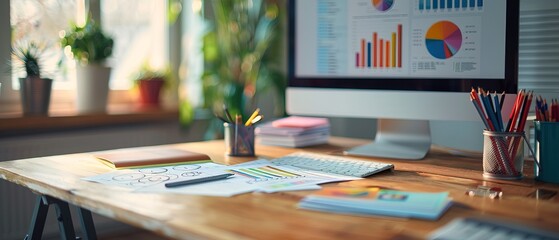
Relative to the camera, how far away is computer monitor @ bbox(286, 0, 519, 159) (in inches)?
53.9

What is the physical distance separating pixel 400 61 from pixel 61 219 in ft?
2.80

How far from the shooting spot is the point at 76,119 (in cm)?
231

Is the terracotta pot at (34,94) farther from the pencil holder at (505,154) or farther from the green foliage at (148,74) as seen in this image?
the pencil holder at (505,154)

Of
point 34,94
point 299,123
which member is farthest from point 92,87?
point 299,123

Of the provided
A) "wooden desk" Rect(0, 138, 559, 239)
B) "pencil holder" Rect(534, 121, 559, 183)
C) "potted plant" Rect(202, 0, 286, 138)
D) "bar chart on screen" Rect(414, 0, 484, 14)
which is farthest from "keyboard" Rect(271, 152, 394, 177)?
"potted plant" Rect(202, 0, 286, 138)

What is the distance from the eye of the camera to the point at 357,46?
5.13ft

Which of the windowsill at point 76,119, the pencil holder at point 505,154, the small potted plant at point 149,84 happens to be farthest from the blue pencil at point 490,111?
the small potted plant at point 149,84

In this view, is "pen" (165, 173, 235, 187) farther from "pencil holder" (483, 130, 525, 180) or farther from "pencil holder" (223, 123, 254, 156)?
"pencil holder" (483, 130, 525, 180)

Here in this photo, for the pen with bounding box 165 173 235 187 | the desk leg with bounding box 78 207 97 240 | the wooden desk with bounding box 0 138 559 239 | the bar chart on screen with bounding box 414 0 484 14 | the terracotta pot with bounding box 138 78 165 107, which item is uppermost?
the bar chart on screen with bounding box 414 0 484 14

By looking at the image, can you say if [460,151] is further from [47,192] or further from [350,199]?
[47,192]

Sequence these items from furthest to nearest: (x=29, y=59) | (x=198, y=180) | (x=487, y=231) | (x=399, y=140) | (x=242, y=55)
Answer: (x=242, y=55) → (x=29, y=59) → (x=399, y=140) → (x=198, y=180) → (x=487, y=231)

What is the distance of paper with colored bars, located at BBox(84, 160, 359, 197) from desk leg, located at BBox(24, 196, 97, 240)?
114 mm

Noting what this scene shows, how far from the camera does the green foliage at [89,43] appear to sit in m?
2.36

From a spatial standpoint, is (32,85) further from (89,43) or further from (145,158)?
(145,158)
